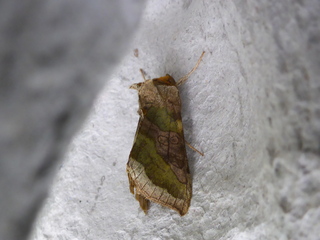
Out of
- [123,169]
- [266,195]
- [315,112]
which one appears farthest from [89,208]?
[315,112]

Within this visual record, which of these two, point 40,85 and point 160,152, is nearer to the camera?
point 160,152

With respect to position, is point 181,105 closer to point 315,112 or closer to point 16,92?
point 315,112

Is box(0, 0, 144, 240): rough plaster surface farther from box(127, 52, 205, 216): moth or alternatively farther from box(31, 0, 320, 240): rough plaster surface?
box(127, 52, 205, 216): moth

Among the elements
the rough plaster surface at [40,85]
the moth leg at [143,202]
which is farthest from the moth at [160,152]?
the rough plaster surface at [40,85]

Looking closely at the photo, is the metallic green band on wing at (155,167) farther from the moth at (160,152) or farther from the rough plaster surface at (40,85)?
the rough plaster surface at (40,85)

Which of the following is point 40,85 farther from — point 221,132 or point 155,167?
point 221,132

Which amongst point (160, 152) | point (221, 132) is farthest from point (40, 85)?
point (221, 132)

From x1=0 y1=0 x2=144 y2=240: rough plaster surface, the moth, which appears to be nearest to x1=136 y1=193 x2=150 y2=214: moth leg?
the moth
